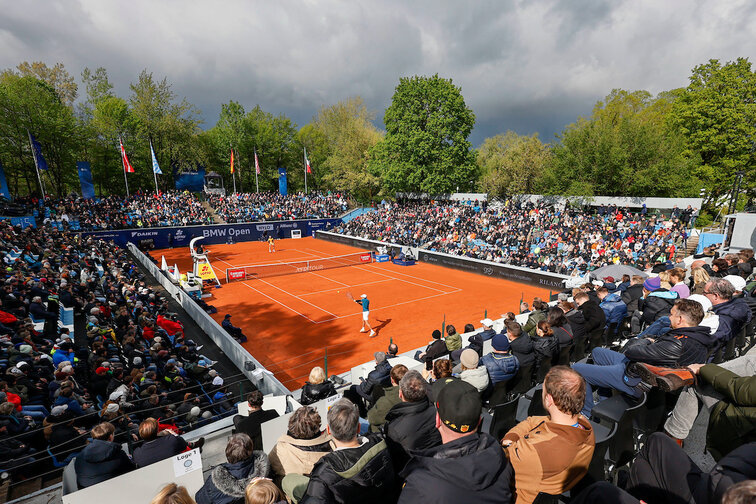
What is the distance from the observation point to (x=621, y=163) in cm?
3059

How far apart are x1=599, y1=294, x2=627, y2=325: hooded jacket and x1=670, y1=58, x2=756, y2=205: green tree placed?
1334 inches

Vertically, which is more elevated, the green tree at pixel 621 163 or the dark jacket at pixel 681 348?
the green tree at pixel 621 163

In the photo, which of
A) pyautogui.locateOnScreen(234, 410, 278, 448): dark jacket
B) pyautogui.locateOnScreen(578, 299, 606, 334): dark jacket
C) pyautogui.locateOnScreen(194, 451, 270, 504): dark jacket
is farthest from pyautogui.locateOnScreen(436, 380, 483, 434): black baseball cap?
pyautogui.locateOnScreen(578, 299, 606, 334): dark jacket

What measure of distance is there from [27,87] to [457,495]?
56.2 m

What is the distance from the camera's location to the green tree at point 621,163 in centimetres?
2978

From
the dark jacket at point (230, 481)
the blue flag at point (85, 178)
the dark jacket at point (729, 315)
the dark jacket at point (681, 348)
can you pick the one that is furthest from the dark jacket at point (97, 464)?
the blue flag at point (85, 178)

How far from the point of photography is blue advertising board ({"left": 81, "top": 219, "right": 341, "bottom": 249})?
119ft

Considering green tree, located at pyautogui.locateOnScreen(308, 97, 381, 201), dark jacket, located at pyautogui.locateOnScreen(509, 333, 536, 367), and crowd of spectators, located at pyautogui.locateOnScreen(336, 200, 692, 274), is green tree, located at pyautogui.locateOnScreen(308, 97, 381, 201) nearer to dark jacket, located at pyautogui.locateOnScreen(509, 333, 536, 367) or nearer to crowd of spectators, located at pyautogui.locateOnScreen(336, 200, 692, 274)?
crowd of spectators, located at pyautogui.locateOnScreen(336, 200, 692, 274)

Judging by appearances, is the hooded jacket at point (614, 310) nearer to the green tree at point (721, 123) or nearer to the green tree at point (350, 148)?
the green tree at point (721, 123)

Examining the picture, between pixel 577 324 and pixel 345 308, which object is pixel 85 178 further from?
pixel 577 324

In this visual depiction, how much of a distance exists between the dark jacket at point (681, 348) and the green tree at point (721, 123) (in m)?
38.3

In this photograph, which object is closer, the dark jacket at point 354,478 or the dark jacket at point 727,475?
the dark jacket at point 727,475

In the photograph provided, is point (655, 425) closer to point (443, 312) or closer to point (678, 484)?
point (678, 484)

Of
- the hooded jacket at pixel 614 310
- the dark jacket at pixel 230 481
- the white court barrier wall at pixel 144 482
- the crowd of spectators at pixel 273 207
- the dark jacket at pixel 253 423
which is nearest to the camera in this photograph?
the dark jacket at pixel 230 481
